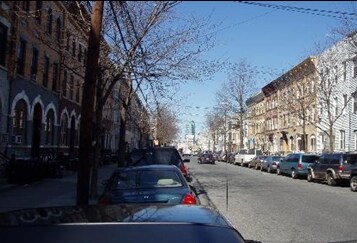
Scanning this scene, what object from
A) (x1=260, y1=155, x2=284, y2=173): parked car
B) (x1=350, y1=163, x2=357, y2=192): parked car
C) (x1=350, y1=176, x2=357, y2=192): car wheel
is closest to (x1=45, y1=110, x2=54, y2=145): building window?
(x1=260, y1=155, x2=284, y2=173): parked car

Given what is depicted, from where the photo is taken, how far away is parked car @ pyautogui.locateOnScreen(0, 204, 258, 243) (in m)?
2.99

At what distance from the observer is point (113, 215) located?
3375 mm

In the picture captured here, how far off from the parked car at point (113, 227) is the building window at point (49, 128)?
1216 inches

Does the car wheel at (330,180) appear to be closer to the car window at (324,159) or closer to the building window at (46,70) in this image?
the car window at (324,159)

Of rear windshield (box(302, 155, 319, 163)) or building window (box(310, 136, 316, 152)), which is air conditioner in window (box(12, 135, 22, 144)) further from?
building window (box(310, 136, 316, 152))

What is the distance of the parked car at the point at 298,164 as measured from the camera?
112ft

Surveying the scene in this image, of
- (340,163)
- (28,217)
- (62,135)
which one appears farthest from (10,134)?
(28,217)

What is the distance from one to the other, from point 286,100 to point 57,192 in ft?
116

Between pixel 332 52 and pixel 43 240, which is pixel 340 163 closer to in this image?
pixel 332 52

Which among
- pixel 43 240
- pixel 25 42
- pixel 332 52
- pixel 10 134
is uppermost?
pixel 332 52

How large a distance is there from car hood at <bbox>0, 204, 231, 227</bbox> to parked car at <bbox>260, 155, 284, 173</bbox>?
126 feet

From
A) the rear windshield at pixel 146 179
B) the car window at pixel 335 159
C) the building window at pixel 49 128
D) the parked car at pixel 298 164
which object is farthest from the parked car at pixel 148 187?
the parked car at pixel 298 164

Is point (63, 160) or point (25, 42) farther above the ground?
point (25, 42)

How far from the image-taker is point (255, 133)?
291 ft
